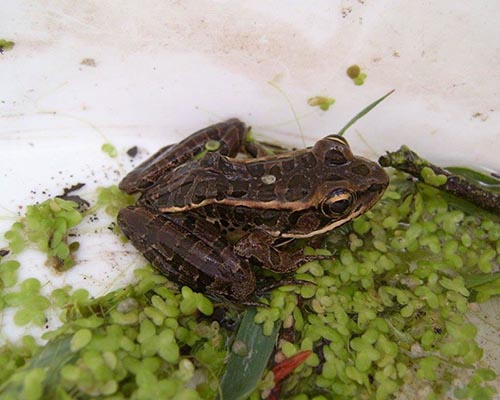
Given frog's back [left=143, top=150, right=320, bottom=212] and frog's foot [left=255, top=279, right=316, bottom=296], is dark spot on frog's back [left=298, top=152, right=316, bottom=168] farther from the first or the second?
frog's foot [left=255, top=279, right=316, bottom=296]

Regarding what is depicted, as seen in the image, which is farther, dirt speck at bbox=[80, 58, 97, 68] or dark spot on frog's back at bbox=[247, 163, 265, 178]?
dirt speck at bbox=[80, 58, 97, 68]

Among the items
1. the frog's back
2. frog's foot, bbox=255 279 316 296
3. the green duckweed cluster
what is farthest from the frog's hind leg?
frog's foot, bbox=255 279 316 296

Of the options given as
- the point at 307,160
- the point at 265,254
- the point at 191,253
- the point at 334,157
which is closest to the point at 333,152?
the point at 334,157

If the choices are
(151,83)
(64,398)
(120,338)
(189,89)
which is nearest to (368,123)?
(189,89)

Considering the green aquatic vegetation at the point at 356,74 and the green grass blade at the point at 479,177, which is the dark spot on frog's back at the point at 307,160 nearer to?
the green aquatic vegetation at the point at 356,74

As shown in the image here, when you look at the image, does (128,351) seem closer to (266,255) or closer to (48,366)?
(48,366)

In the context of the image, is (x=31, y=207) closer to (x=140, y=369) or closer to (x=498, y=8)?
(x=140, y=369)
